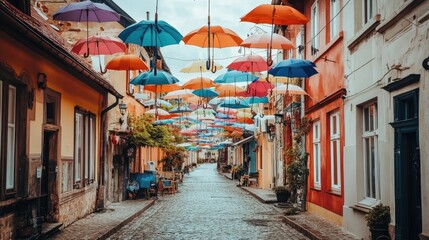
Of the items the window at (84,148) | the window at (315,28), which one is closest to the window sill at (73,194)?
the window at (84,148)

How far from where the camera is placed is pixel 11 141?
10.6 meters

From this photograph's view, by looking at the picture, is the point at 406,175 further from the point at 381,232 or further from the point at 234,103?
the point at 234,103

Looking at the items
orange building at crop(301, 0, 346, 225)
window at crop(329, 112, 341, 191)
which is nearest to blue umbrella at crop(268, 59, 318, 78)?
orange building at crop(301, 0, 346, 225)

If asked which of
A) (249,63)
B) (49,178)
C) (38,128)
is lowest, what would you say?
(49,178)

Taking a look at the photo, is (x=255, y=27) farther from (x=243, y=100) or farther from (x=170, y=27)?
(x=243, y=100)

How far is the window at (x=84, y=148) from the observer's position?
15.9 metres

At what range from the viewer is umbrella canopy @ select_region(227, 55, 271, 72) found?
1614cm

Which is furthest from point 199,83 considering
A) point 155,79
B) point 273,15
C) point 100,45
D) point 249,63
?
point 273,15

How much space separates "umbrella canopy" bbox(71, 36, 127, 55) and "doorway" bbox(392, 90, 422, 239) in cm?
724

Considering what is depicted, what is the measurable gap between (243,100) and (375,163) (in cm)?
1321

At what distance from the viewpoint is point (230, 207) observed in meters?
22.0

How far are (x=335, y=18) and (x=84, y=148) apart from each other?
312 inches

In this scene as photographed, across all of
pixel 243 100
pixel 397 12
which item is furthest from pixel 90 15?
pixel 243 100

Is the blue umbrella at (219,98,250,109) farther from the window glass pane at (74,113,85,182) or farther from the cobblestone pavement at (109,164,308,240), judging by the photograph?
the window glass pane at (74,113,85,182)
